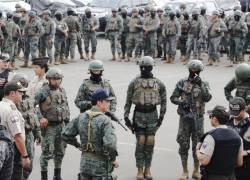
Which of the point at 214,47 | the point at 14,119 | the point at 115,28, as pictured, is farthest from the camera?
the point at 115,28

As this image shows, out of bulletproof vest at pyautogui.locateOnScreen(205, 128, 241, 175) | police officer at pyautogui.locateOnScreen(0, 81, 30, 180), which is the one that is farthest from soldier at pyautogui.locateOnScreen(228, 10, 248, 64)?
bulletproof vest at pyautogui.locateOnScreen(205, 128, 241, 175)

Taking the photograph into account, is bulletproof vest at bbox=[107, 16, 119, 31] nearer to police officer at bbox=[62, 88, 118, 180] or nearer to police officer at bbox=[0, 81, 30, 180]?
police officer at bbox=[0, 81, 30, 180]

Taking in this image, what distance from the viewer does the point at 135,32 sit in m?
21.2

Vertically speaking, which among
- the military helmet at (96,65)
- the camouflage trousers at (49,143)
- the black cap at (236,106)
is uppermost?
the military helmet at (96,65)

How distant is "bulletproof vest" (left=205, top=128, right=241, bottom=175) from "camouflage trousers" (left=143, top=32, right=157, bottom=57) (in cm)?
1474

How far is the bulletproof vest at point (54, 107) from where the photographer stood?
9.01 metres

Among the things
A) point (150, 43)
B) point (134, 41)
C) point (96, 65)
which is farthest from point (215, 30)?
point (96, 65)

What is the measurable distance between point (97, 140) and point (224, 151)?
1385 millimetres

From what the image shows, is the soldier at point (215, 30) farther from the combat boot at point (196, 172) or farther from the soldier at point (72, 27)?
the combat boot at point (196, 172)

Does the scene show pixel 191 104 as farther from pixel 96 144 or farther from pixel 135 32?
pixel 135 32

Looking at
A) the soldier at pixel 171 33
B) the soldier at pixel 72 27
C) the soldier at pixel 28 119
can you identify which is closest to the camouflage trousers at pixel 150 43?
the soldier at pixel 171 33

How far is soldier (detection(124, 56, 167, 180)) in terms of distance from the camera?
9266 millimetres

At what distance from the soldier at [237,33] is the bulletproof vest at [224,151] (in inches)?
542

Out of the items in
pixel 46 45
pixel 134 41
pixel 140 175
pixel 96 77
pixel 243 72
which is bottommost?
pixel 140 175
